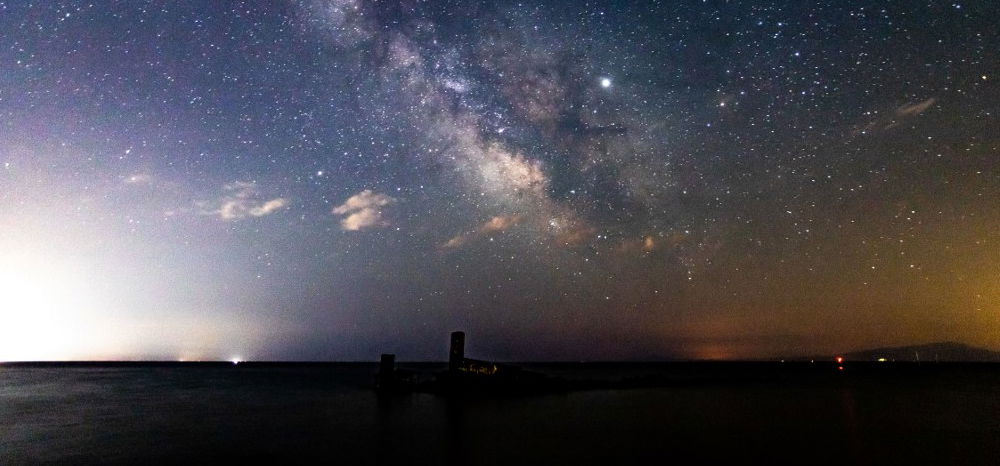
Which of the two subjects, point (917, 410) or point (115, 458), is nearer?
point (115, 458)

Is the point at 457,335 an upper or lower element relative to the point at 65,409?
upper

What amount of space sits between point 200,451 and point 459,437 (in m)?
11.9

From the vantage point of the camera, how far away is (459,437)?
27000 millimetres

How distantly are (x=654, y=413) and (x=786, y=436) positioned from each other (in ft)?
34.2

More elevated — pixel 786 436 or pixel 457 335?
pixel 457 335

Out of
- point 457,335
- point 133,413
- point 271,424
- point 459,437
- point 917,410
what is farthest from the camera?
point 457,335

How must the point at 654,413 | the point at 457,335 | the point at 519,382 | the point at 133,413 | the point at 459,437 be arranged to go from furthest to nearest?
the point at 519,382 < the point at 457,335 < the point at 133,413 < the point at 654,413 < the point at 459,437

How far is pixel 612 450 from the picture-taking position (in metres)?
23.3

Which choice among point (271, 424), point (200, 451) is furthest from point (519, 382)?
point (200, 451)

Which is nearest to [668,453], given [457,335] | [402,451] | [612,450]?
[612,450]

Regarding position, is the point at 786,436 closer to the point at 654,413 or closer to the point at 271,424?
the point at 654,413

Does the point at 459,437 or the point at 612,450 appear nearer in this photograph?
the point at 612,450

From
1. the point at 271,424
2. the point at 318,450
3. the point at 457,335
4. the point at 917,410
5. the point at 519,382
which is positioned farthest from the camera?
the point at 519,382

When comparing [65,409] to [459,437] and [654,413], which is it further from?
[654,413]
